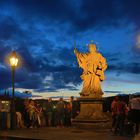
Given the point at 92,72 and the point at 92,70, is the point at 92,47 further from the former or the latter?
the point at 92,72

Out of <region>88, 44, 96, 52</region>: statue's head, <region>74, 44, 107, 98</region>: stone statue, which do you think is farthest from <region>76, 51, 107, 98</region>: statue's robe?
<region>88, 44, 96, 52</region>: statue's head

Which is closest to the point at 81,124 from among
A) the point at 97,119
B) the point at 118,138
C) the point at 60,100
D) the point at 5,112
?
the point at 97,119

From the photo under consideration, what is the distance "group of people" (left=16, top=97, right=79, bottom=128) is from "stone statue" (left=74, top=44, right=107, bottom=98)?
1926mm

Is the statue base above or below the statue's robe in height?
below

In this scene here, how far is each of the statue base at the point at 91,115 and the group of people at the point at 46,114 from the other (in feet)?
5.15

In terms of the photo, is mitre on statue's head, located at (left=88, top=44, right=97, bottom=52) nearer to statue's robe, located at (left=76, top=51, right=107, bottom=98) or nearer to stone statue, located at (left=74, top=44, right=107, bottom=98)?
stone statue, located at (left=74, top=44, right=107, bottom=98)

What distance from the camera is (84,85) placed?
2658 cm

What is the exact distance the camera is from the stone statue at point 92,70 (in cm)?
2628

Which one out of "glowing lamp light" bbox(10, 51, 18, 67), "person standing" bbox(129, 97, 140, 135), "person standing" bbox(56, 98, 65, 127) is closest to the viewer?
"person standing" bbox(129, 97, 140, 135)

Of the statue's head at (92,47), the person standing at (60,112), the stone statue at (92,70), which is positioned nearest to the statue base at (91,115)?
the stone statue at (92,70)

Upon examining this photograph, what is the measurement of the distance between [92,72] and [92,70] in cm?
12

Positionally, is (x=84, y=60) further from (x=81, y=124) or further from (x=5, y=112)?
(x=5, y=112)

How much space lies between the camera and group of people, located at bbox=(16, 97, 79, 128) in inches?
1029

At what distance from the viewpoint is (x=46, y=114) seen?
28.0 metres
